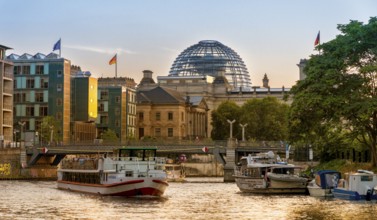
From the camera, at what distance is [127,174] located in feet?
327

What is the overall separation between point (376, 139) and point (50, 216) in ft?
174

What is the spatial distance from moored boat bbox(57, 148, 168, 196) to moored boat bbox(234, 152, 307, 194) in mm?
10196

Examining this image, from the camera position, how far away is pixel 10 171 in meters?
164

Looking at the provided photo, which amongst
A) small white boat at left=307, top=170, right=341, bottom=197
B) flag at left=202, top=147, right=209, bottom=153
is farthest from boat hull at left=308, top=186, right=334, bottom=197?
flag at left=202, top=147, right=209, bottom=153

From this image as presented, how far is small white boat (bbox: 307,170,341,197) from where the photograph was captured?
315 ft

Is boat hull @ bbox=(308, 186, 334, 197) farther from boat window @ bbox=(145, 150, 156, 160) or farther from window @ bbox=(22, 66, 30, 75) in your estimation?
window @ bbox=(22, 66, 30, 75)

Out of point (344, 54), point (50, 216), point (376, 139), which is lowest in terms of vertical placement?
point (50, 216)

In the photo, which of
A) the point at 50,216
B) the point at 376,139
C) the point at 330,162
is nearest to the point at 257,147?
the point at 330,162

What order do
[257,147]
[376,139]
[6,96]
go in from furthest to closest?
A: [6,96] < [257,147] < [376,139]

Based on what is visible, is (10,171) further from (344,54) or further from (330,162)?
(344,54)

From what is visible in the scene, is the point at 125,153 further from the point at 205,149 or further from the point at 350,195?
the point at 205,149

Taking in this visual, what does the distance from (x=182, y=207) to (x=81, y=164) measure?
35.1 metres

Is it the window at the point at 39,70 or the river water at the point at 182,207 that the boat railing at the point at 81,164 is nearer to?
the river water at the point at 182,207

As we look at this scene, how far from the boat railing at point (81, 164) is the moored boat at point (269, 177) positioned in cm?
1696
